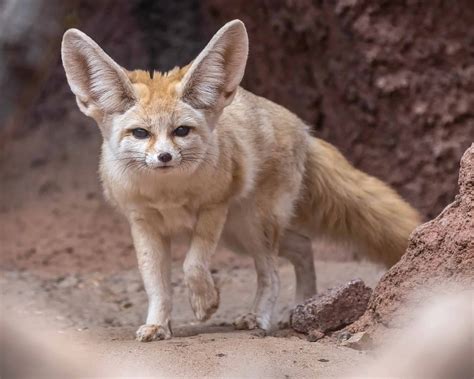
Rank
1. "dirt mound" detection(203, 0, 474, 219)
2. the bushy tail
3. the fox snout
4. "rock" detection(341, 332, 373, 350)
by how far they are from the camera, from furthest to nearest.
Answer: "dirt mound" detection(203, 0, 474, 219) < the bushy tail < the fox snout < "rock" detection(341, 332, 373, 350)

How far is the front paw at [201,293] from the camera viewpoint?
455cm

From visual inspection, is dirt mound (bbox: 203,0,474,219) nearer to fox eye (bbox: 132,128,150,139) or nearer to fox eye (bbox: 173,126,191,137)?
fox eye (bbox: 173,126,191,137)

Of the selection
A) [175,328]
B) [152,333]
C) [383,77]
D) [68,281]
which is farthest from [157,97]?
[68,281]

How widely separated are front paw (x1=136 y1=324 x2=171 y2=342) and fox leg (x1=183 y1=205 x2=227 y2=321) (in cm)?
17

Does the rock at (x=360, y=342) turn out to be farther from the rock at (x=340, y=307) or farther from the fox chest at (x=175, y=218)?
the fox chest at (x=175, y=218)

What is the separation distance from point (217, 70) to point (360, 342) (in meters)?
Result: 1.42

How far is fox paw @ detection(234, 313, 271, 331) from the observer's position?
4996 mm

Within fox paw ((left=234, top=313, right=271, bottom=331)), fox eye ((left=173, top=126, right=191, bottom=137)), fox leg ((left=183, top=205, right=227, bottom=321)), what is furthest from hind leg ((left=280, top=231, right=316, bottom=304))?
fox eye ((left=173, top=126, right=191, bottom=137))

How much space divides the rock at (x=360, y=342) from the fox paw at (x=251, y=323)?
0.95 meters

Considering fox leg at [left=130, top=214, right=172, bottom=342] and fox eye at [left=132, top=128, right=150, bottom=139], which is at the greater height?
fox eye at [left=132, top=128, right=150, bottom=139]

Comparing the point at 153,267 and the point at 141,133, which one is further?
the point at 153,267

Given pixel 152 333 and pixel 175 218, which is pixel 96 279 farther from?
pixel 152 333

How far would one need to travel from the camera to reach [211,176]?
183 inches

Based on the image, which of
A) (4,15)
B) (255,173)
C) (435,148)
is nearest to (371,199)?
(255,173)
